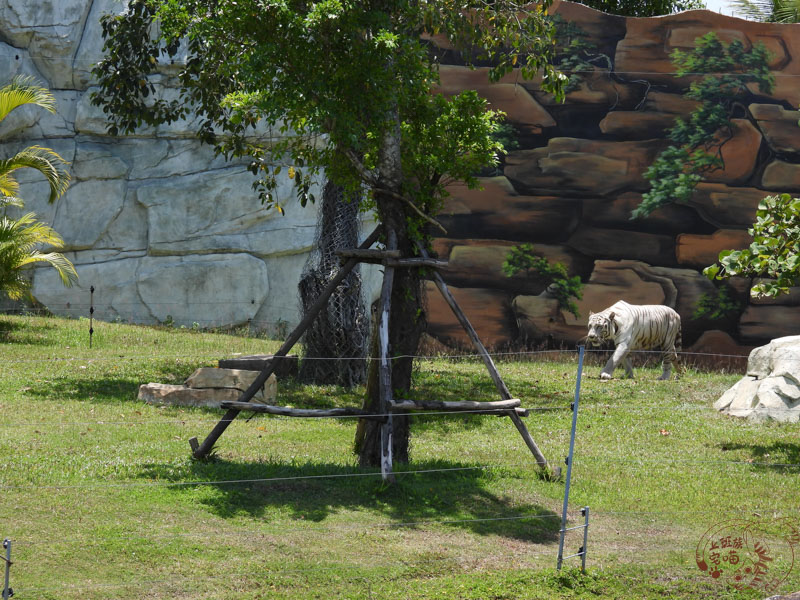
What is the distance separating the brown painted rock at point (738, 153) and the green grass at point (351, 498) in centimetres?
697

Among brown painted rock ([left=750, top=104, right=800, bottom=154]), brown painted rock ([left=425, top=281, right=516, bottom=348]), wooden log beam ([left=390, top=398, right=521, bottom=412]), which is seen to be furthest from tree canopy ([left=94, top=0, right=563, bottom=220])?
brown painted rock ([left=750, top=104, right=800, bottom=154])

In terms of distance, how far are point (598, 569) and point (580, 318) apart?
12553mm

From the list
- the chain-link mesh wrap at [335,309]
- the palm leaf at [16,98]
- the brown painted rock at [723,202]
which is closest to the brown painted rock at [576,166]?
the brown painted rock at [723,202]

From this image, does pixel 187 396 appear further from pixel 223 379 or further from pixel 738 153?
pixel 738 153

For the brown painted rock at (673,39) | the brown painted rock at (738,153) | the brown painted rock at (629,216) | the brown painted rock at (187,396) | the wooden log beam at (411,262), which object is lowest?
the brown painted rock at (187,396)

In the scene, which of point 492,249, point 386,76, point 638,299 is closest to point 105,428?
point 386,76

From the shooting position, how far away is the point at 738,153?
19281mm

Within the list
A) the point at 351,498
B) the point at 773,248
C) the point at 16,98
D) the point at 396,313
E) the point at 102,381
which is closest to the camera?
the point at 351,498

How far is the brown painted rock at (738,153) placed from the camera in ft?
63.2

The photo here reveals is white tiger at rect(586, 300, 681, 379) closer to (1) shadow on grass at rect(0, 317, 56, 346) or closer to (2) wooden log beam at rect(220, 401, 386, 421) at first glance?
(2) wooden log beam at rect(220, 401, 386, 421)

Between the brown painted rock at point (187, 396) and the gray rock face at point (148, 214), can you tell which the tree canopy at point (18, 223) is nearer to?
the gray rock face at point (148, 214)

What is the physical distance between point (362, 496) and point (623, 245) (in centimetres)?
1232

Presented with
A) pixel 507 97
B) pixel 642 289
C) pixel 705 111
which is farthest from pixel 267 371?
pixel 705 111

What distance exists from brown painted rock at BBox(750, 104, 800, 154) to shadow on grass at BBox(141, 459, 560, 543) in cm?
1301
